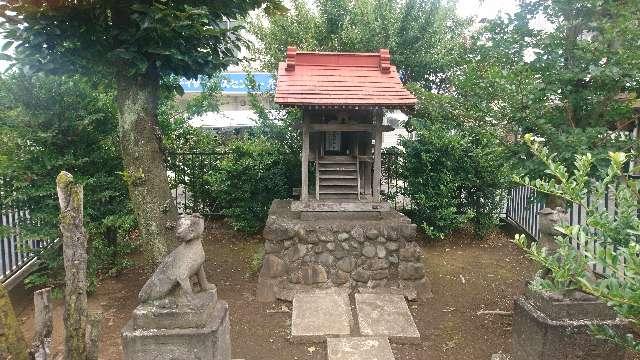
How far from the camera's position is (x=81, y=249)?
323 cm

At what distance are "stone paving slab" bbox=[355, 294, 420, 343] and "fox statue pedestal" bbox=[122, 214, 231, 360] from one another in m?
2.33

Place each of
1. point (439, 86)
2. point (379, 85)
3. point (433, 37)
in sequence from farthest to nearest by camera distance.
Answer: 1. point (439, 86)
2. point (433, 37)
3. point (379, 85)

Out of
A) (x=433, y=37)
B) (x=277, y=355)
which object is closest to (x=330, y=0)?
(x=433, y=37)

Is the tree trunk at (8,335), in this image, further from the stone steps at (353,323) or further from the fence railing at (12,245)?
the fence railing at (12,245)

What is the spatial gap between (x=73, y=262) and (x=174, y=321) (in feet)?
3.21

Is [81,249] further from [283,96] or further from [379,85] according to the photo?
[379,85]

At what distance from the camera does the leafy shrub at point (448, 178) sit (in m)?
8.98

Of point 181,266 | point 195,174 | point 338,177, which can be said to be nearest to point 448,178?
point 338,177

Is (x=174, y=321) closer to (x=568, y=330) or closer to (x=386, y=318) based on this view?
(x=386, y=318)

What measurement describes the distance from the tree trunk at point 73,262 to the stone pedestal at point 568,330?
381cm

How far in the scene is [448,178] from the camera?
8961mm

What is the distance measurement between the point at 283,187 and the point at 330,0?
501 centimetres

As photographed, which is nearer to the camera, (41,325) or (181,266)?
(41,325)

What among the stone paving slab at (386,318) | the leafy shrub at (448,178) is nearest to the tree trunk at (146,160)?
the stone paving slab at (386,318)
